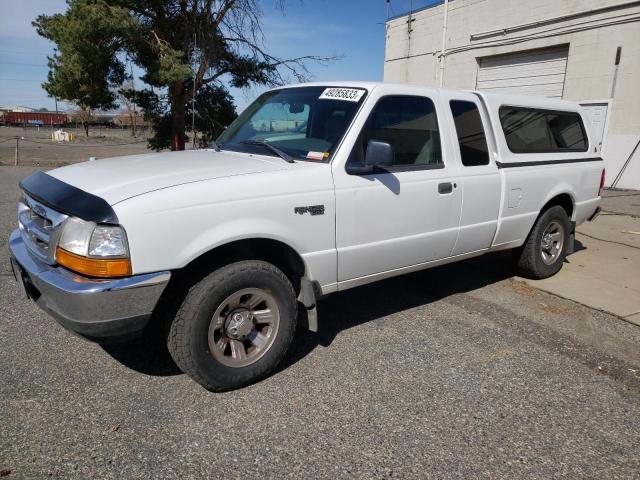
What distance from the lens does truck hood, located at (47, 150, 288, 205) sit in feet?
9.05

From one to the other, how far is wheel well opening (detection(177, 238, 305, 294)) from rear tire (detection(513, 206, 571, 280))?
298 cm

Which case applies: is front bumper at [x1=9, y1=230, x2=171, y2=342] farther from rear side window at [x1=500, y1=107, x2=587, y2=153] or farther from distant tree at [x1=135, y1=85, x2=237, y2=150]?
distant tree at [x1=135, y1=85, x2=237, y2=150]

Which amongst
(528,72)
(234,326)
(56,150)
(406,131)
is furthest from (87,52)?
(56,150)

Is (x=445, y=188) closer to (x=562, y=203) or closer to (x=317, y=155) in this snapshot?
(x=317, y=155)

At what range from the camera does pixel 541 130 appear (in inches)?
199

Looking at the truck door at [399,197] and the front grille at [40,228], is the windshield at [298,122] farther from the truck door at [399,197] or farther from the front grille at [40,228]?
the front grille at [40,228]

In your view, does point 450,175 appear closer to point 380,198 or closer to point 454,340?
point 380,198

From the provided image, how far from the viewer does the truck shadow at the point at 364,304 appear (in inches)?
136

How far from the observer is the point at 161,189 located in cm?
272

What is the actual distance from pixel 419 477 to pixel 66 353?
255 centimetres

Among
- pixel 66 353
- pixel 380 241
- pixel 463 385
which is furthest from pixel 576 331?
pixel 66 353

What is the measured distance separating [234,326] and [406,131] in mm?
2004

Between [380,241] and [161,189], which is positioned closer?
[161,189]

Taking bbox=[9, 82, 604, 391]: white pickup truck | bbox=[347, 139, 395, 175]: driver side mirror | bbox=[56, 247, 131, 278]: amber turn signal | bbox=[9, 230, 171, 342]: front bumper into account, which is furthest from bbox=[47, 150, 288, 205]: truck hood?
bbox=[347, 139, 395, 175]: driver side mirror
